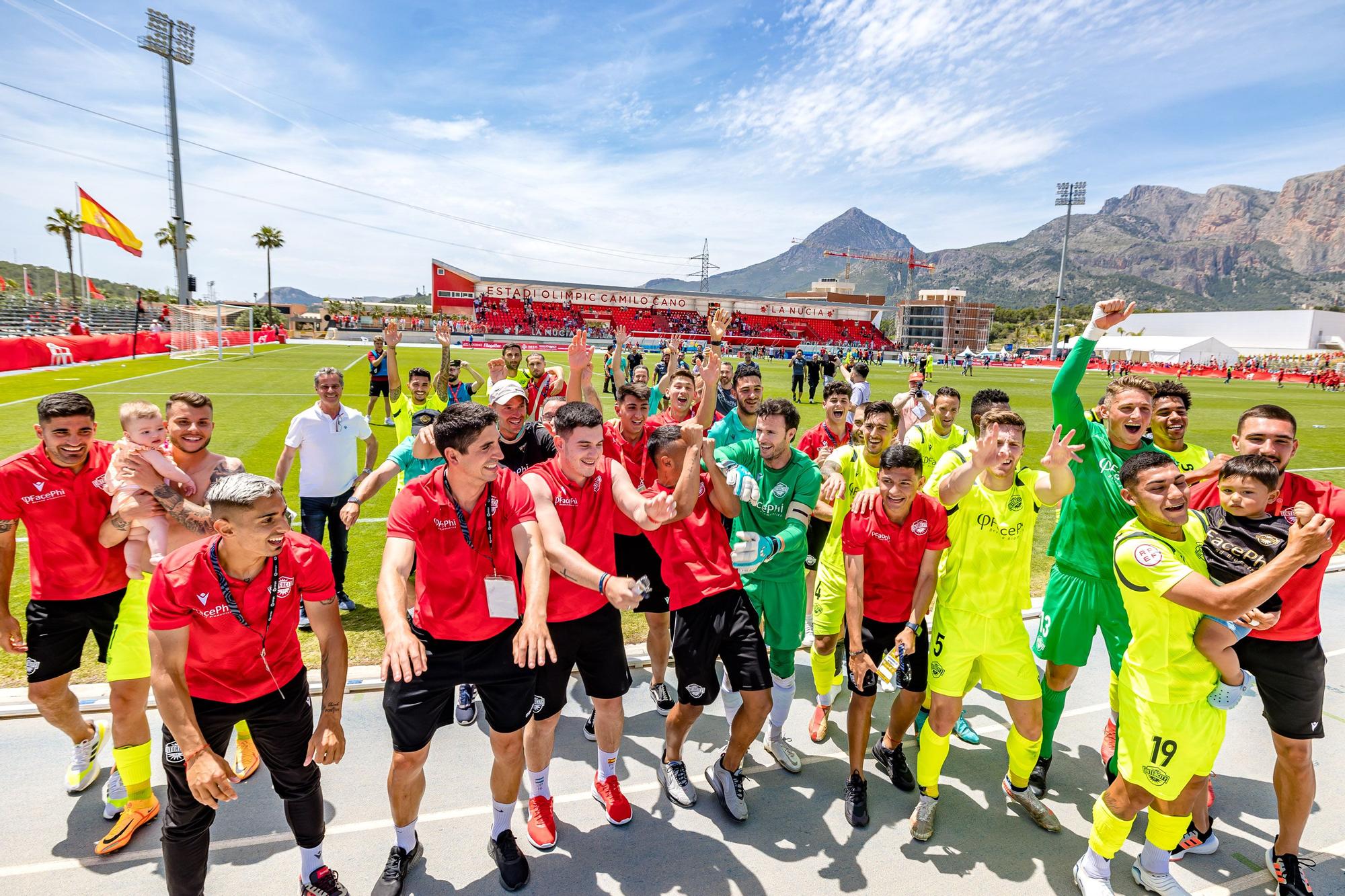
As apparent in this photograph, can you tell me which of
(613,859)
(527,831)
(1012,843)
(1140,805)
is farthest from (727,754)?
(1140,805)

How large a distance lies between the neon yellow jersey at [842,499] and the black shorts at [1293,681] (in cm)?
216

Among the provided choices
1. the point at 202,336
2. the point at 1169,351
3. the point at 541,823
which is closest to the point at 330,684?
the point at 541,823

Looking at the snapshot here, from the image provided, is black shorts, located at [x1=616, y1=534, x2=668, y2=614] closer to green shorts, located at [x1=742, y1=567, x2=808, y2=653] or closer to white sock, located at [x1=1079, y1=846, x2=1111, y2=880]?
green shorts, located at [x1=742, y1=567, x2=808, y2=653]

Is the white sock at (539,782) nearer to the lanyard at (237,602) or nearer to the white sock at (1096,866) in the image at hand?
the lanyard at (237,602)

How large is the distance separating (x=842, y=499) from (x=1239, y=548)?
2161mm

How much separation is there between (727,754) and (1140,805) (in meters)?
2.06

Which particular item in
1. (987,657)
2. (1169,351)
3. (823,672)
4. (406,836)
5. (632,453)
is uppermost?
(1169,351)

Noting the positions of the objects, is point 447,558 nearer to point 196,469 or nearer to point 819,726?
point 196,469

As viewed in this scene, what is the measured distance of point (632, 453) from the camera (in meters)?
5.23

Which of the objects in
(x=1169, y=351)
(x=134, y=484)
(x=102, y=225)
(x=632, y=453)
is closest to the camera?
(x=134, y=484)

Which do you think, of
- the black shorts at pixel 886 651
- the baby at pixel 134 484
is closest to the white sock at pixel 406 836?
A: the baby at pixel 134 484

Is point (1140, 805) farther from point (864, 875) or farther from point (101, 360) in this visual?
point (101, 360)

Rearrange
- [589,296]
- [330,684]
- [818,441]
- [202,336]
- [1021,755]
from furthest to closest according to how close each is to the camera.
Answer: [589,296], [202,336], [818,441], [1021,755], [330,684]

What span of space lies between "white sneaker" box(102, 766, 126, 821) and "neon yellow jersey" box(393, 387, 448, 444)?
4.88 m
